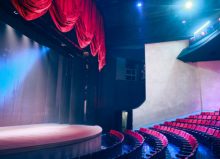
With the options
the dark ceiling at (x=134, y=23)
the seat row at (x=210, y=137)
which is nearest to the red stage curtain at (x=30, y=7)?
the dark ceiling at (x=134, y=23)

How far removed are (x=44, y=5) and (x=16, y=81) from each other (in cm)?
162

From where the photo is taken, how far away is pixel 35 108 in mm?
3754

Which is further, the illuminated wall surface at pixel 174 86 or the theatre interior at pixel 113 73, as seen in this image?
the illuminated wall surface at pixel 174 86

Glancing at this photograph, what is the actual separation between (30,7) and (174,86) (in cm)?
393

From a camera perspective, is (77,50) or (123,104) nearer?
(77,50)

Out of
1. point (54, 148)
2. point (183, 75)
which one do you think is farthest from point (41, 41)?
point (183, 75)

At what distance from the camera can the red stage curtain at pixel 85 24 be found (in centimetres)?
300

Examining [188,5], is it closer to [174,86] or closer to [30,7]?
[174,86]

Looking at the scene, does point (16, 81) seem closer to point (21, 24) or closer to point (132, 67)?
point (21, 24)

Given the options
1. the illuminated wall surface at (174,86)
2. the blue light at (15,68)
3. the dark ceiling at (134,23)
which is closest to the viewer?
the blue light at (15,68)

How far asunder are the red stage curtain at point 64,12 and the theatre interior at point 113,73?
0.04 feet

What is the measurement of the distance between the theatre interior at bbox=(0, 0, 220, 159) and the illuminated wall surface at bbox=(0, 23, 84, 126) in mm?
16

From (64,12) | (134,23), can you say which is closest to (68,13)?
(64,12)

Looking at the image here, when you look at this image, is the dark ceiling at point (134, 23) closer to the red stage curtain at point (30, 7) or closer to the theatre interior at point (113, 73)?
the theatre interior at point (113, 73)
